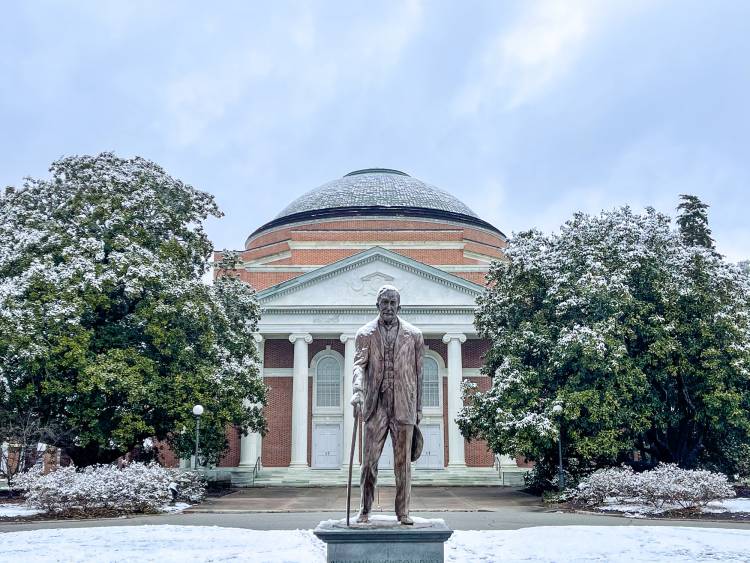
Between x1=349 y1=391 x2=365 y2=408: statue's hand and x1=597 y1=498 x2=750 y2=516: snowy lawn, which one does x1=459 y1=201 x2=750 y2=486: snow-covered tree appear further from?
x1=349 y1=391 x2=365 y2=408: statue's hand

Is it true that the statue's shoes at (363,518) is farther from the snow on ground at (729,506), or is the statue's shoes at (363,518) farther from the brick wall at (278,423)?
the brick wall at (278,423)

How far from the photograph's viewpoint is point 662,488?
55.8 feet

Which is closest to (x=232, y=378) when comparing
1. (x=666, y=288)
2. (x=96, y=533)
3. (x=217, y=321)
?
(x=217, y=321)

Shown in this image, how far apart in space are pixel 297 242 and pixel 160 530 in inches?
1125

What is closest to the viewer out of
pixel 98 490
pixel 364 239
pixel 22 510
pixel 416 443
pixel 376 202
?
pixel 416 443

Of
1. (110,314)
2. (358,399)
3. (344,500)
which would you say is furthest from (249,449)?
(358,399)

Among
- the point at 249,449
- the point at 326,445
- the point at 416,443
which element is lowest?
the point at 249,449

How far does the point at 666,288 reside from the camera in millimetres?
21531

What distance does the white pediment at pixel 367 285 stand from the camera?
1319 inches

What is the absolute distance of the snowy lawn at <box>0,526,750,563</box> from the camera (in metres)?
10.3

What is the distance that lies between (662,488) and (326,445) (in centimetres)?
2009

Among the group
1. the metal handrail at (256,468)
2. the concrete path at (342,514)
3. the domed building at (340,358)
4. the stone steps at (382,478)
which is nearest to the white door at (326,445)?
the domed building at (340,358)

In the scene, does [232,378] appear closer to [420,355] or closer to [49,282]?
[49,282]

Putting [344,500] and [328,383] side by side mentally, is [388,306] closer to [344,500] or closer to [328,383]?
[344,500]
